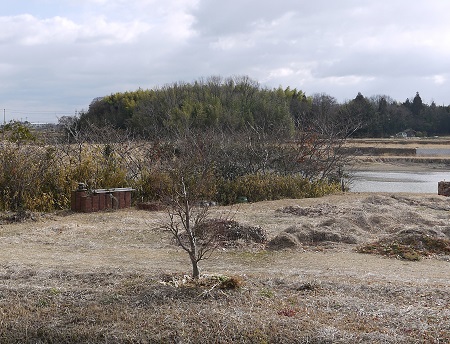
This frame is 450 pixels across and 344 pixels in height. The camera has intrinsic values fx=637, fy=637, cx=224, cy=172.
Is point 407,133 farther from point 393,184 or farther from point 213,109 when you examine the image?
point 393,184

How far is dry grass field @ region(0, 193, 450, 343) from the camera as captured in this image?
5.84 metres

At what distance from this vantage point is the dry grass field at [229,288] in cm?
584

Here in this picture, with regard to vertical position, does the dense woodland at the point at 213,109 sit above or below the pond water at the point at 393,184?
above

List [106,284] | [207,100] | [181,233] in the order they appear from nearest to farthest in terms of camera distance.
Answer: [106,284] < [181,233] < [207,100]

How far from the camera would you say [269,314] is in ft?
20.0

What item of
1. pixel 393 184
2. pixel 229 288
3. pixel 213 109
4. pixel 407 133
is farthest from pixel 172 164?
pixel 407 133

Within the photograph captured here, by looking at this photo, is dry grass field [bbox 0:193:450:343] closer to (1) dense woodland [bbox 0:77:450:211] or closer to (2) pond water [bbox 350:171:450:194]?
(1) dense woodland [bbox 0:77:450:211]

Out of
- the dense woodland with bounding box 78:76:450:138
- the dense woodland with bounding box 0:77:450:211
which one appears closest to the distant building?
the dense woodland with bounding box 78:76:450:138

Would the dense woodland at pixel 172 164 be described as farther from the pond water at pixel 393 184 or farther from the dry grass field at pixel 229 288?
the pond water at pixel 393 184

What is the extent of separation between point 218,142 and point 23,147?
20.5 feet

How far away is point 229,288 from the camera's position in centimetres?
672

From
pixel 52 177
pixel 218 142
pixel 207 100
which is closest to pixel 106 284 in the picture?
pixel 52 177

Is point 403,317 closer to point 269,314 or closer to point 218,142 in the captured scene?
point 269,314

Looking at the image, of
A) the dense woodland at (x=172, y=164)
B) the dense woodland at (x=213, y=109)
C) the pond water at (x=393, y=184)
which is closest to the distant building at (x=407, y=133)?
the dense woodland at (x=213, y=109)
